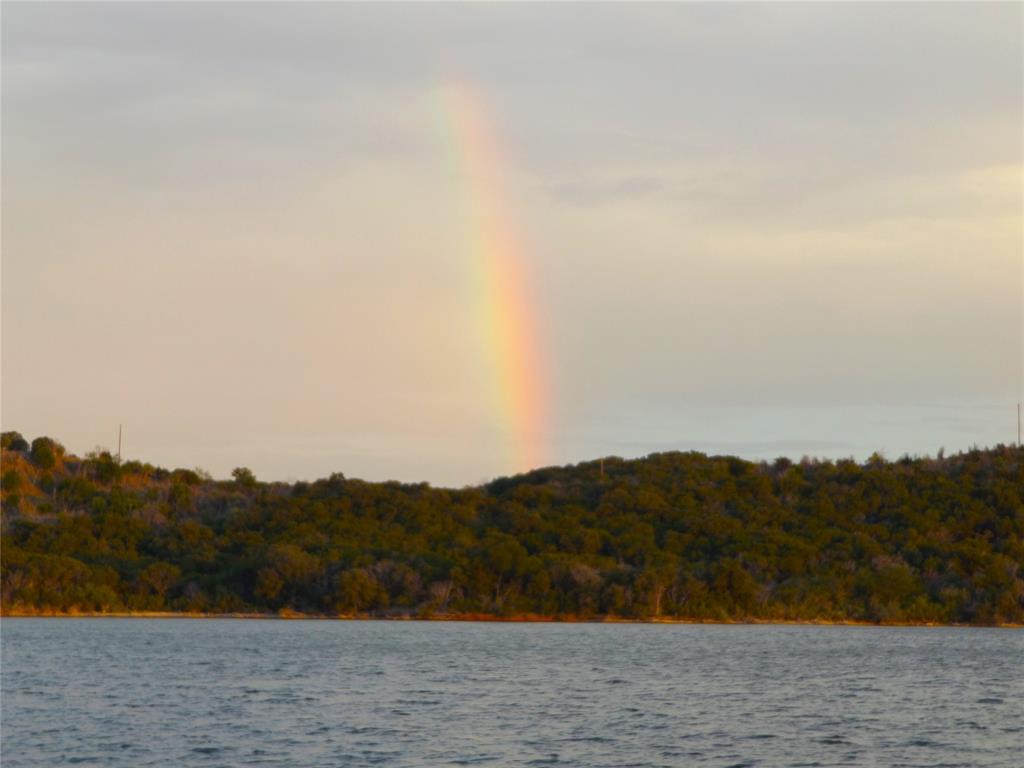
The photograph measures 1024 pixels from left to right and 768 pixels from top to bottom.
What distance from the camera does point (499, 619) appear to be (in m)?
128

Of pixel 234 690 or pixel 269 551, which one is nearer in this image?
pixel 234 690

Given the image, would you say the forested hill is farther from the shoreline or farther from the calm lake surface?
the calm lake surface

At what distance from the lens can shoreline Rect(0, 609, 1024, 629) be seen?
416ft

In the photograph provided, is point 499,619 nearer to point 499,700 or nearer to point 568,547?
point 568,547

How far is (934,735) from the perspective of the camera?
53.3m

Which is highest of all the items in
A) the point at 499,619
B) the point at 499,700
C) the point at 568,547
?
the point at 568,547

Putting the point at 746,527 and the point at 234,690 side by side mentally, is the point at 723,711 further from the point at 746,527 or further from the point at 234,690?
the point at 746,527

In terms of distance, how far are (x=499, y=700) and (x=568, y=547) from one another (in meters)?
72.6

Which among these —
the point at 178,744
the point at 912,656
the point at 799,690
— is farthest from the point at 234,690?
the point at 912,656

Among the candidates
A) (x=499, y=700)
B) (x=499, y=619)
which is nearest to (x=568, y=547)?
(x=499, y=619)

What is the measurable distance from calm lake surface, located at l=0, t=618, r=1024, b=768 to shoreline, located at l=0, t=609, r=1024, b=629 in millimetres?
18441

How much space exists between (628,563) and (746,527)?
13247 mm

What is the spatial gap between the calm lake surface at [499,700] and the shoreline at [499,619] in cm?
1844

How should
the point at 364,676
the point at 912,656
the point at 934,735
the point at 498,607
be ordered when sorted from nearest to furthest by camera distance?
1. the point at 934,735
2. the point at 364,676
3. the point at 912,656
4. the point at 498,607
